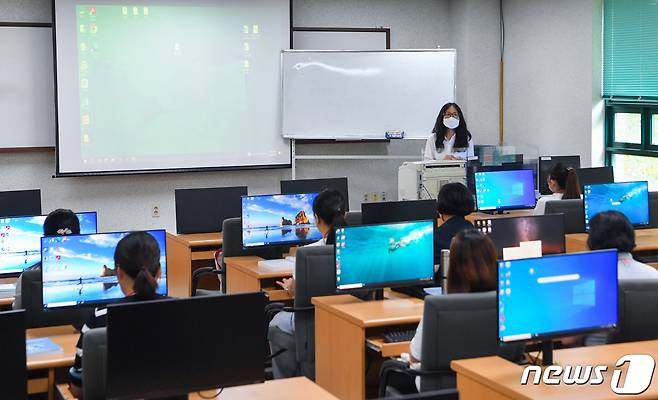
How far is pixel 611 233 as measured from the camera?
4457mm

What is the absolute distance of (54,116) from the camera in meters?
9.11

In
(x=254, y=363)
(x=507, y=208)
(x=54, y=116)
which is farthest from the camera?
(x=54, y=116)

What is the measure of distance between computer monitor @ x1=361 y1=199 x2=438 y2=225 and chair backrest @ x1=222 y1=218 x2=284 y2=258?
0.71m

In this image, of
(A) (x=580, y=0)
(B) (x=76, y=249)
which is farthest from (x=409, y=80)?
(B) (x=76, y=249)

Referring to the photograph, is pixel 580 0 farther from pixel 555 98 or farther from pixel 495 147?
pixel 495 147

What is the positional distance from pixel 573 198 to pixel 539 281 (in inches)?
167

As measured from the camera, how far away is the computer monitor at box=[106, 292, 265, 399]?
3.11m

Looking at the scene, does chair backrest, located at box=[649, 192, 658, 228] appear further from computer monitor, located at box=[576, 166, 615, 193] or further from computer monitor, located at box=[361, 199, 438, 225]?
computer monitor, located at box=[361, 199, 438, 225]

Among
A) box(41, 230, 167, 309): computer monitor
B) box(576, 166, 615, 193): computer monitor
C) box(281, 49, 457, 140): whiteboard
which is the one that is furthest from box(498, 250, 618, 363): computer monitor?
box(281, 49, 457, 140): whiteboard

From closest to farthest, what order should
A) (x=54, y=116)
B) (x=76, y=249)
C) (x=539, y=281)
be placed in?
1. (x=539, y=281)
2. (x=76, y=249)
3. (x=54, y=116)

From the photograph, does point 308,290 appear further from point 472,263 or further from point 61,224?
point 472,263

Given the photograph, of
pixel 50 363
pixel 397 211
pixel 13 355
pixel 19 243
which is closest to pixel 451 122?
pixel 397 211

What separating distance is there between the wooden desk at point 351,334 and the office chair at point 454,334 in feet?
1.75

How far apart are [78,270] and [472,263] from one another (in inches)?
78.9
